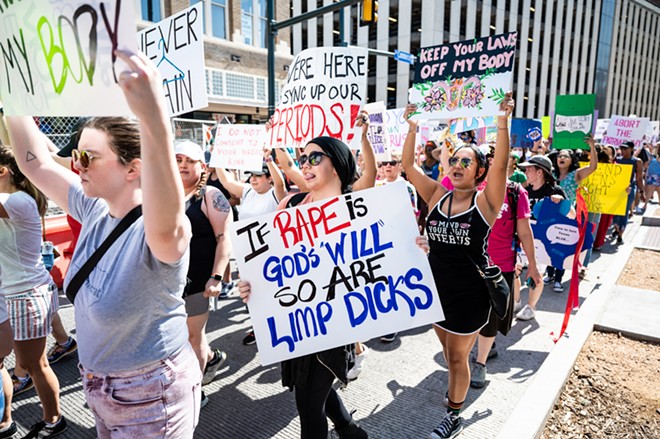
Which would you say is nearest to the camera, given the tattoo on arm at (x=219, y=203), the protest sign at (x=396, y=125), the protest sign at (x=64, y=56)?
the protest sign at (x=64, y=56)

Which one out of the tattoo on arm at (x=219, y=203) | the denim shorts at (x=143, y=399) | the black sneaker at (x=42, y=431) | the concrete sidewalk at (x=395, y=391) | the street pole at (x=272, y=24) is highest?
the street pole at (x=272, y=24)

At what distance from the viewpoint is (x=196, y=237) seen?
3080mm

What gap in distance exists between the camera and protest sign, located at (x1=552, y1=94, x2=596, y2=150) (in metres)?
6.65

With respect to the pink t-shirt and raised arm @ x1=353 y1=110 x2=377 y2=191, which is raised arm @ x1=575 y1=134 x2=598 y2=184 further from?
raised arm @ x1=353 y1=110 x2=377 y2=191

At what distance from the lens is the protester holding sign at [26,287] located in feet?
9.19

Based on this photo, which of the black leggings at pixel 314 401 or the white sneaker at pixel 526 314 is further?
the white sneaker at pixel 526 314

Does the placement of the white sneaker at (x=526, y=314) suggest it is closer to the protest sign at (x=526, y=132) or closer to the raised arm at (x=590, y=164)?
the raised arm at (x=590, y=164)

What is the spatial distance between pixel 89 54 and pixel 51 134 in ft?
25.0

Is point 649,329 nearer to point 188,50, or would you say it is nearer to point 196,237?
point 196,237

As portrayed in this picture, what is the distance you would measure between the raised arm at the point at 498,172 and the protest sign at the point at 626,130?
10.8 m

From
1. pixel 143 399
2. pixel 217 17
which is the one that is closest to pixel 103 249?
pixel 143 399

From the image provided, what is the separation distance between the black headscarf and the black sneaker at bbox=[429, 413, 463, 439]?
1669 millimetres

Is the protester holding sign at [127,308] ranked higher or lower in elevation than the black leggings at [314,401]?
higher

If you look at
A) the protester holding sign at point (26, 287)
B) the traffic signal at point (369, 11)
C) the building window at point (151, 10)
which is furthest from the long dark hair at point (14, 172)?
the building window at point (151, 10)
